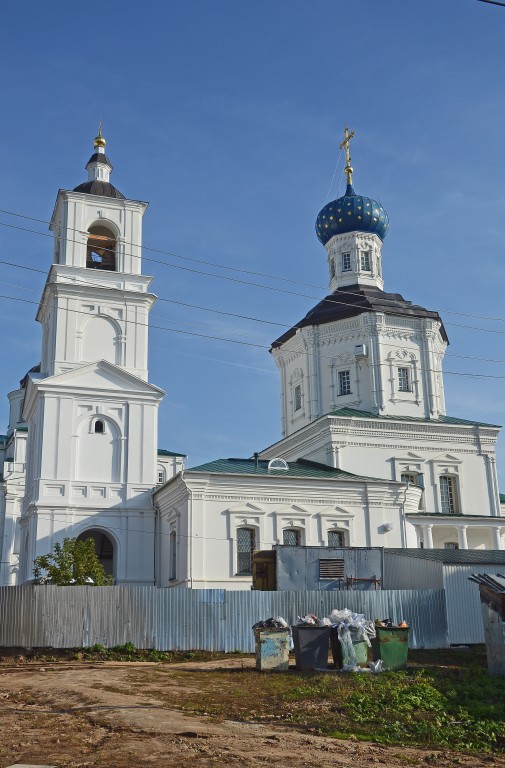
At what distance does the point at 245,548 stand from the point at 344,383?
10536mm

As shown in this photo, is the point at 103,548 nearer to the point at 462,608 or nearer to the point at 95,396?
the point at 95,396

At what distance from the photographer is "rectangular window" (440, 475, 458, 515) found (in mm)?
32562

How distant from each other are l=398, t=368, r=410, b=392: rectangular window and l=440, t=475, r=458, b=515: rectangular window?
3.94m

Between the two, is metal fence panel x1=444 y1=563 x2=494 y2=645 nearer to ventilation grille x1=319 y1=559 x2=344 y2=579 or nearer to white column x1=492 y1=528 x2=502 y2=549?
ventilation grille x1=319 y1=559 x2=344 y2=579

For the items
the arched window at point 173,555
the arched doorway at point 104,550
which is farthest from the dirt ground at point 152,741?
the arched doorway at point 104,550

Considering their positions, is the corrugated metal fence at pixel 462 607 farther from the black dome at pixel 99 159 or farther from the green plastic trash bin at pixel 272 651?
the black dome at pixel 99 159

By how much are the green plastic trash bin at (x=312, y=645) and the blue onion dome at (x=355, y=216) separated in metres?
25.9

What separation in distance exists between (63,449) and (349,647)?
15617 mm

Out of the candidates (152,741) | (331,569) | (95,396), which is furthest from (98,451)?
(152,741)

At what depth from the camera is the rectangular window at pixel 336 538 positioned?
27.4 meters

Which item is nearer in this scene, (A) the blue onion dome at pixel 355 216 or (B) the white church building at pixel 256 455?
(B) the white church building at pixel 256 455

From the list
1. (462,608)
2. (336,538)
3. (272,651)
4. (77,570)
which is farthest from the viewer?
(336,538)

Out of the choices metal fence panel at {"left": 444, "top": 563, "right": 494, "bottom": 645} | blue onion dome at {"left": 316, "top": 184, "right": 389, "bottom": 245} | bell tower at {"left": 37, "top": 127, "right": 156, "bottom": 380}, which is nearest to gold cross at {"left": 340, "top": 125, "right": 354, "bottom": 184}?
blue onion dome at {"left": 316, "top": 184, "right": 389, "bottom": 245}

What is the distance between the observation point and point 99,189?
32.3 meters
